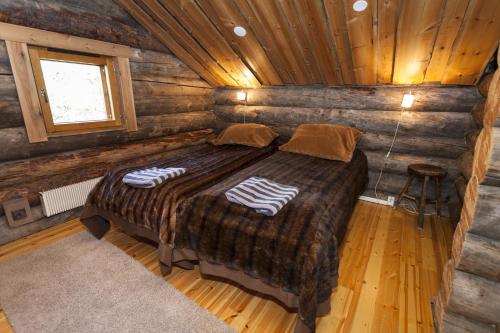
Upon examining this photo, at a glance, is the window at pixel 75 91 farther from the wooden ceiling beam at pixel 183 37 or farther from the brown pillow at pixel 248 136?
the brown pillow at pixel 248 136

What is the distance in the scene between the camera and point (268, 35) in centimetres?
272

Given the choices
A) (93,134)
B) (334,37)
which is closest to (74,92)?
(93,134)

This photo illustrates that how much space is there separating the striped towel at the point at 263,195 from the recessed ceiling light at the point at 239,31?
184 centimetres

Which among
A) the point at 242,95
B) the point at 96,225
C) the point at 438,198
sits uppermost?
the point at 242,95

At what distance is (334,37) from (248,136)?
160cm

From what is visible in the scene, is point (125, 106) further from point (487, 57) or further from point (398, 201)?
point (487, 57)

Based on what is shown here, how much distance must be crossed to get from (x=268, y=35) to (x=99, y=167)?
8.05 feet

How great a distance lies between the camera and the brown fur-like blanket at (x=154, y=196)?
1.87 metres

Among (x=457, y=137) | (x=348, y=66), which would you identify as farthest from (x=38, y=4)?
(x=457, y=137)

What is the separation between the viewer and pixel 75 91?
275 centimetres

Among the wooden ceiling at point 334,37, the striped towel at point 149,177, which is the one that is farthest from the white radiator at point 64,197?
the wooden ceiling at point 334,37

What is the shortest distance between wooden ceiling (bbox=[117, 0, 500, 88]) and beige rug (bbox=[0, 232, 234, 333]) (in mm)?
2611

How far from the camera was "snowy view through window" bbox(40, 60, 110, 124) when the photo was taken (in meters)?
2.52

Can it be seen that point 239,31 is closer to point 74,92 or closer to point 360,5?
point 360,5
